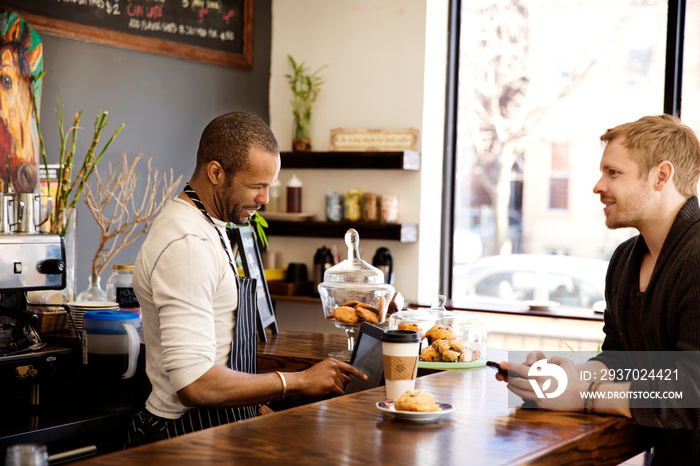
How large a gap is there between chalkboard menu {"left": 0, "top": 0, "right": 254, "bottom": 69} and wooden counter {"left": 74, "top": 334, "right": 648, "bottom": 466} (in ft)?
9.20

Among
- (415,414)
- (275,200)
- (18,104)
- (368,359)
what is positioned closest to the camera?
(415,414)

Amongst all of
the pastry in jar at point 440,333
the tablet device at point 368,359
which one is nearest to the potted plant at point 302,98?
the pastry in jar at point 440,333

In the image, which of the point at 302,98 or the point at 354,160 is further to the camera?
the point at 302,98

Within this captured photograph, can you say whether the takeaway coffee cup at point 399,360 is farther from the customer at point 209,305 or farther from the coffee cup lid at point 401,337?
the customer at point 209,305

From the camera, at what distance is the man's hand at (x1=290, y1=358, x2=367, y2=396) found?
6.73 ft

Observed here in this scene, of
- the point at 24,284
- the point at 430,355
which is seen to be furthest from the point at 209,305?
the point at 24,284

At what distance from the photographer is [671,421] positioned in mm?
1792

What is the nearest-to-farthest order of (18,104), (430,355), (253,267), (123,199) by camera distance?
(430,355) < (253,267) < (18,104) < (123,199)

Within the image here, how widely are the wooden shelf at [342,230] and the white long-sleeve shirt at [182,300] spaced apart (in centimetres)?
276

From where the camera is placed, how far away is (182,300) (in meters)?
1.91

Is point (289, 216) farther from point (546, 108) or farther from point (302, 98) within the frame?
point (546, 108)

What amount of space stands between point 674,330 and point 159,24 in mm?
3449

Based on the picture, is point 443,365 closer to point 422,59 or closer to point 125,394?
point 125,394

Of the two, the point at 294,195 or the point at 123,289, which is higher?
the point at 294,195
